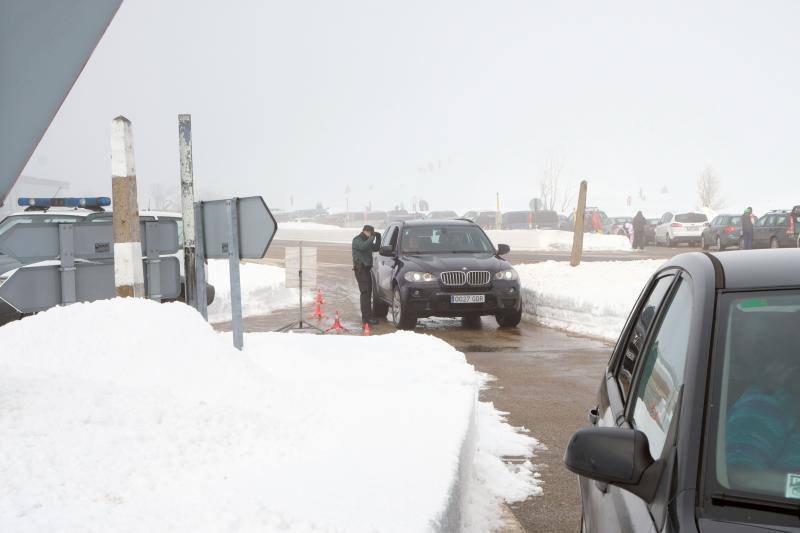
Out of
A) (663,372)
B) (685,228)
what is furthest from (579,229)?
(685,228)

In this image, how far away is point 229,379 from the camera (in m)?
4.77

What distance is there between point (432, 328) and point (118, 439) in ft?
34.0

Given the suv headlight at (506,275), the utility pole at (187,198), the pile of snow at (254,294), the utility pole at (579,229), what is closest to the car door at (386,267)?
the suv headlight at (506,275)

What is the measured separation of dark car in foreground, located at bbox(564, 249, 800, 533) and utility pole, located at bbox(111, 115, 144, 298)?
5.06 meters

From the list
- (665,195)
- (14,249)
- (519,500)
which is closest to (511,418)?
(519,500)

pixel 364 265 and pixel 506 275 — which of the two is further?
pixel 364 265

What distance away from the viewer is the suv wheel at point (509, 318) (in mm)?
13477

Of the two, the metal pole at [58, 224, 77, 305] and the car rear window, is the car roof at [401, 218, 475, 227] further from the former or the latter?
the car rear window

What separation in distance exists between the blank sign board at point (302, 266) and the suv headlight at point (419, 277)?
2139 millimetres

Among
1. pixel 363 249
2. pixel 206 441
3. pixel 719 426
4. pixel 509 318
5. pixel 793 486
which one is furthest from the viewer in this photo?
pixel 363 249

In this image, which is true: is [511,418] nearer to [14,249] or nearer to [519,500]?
[519,500]

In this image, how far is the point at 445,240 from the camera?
1445 centimetres

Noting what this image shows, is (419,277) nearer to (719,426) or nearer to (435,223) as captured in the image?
(435,223)

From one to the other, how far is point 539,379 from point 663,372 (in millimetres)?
6777
